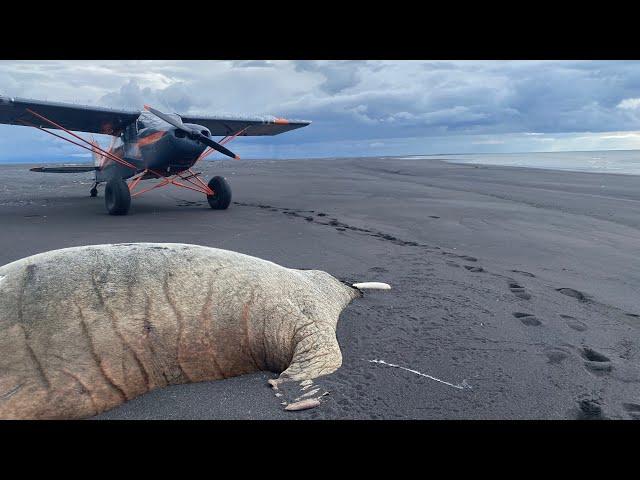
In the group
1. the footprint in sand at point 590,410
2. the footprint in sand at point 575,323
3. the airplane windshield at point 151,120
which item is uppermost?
the airplane windshield at point 151,120

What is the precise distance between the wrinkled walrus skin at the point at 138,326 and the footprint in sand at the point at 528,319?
1753 mm

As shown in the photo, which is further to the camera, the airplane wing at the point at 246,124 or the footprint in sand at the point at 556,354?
the airplane wing at the point at 246,124

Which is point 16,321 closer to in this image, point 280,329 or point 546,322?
point 280,329

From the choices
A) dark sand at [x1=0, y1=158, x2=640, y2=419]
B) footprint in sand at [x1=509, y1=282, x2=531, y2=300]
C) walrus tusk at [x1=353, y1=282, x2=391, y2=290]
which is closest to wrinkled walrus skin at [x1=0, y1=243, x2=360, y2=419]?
dark sand at [x1=0, y1=158, x2=640, y2=419]

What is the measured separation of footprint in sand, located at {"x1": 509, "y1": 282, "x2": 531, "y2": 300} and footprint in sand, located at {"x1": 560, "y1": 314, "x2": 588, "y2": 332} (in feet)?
1.84

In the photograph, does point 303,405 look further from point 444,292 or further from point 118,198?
point 118,198

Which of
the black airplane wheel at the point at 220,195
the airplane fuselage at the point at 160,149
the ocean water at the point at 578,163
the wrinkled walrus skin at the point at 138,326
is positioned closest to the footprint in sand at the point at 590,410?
the wrinkled walrus skin at the point at 138,326

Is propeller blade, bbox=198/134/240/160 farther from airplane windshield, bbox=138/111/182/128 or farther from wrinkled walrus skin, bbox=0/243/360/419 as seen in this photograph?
wrinkled walrus skin, bbox=0/243/360/419

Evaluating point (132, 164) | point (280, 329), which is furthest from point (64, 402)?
point (132, 164)

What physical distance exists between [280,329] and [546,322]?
7.81 feet

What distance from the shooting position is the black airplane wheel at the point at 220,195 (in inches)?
442

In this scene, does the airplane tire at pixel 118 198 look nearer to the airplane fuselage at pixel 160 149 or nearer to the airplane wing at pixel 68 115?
the airplane fuselage at pixel 160 149

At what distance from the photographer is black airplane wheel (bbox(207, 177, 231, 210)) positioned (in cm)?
1123

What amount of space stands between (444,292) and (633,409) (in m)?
2.24
